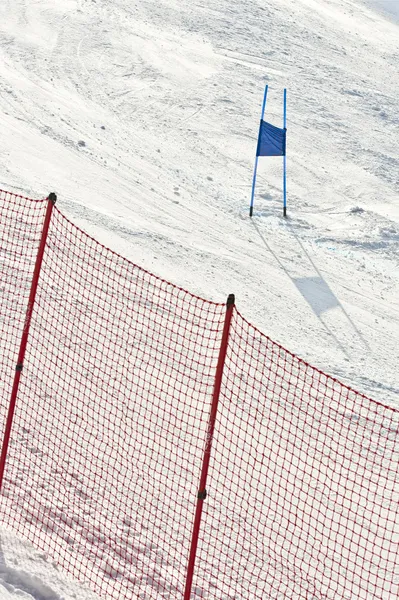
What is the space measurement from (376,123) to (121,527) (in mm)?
14972

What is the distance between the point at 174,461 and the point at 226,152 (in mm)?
10917

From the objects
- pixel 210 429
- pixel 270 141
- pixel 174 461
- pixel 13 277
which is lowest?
pixel 174 461

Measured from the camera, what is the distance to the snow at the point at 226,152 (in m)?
12.3

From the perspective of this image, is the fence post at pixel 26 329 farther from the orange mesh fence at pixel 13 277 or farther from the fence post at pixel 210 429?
the fence post at pixel 210 429

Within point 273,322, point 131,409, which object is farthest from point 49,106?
point 131,409

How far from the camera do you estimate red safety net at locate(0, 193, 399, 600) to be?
6.84 m

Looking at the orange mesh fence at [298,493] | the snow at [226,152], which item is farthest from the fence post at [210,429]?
the snow at [226,152]

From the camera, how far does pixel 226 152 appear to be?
59.5ft

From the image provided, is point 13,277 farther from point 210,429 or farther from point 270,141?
point 270,141

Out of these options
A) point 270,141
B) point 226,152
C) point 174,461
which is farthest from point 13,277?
point 226,152

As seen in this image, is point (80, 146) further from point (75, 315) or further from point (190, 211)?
point (75, 315)

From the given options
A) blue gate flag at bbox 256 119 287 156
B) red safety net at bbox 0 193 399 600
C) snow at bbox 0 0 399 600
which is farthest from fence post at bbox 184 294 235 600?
blue gate flag at bbox 256 119 287 156

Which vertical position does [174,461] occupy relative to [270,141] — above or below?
below

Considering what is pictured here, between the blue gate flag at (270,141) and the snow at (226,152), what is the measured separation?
114cm
